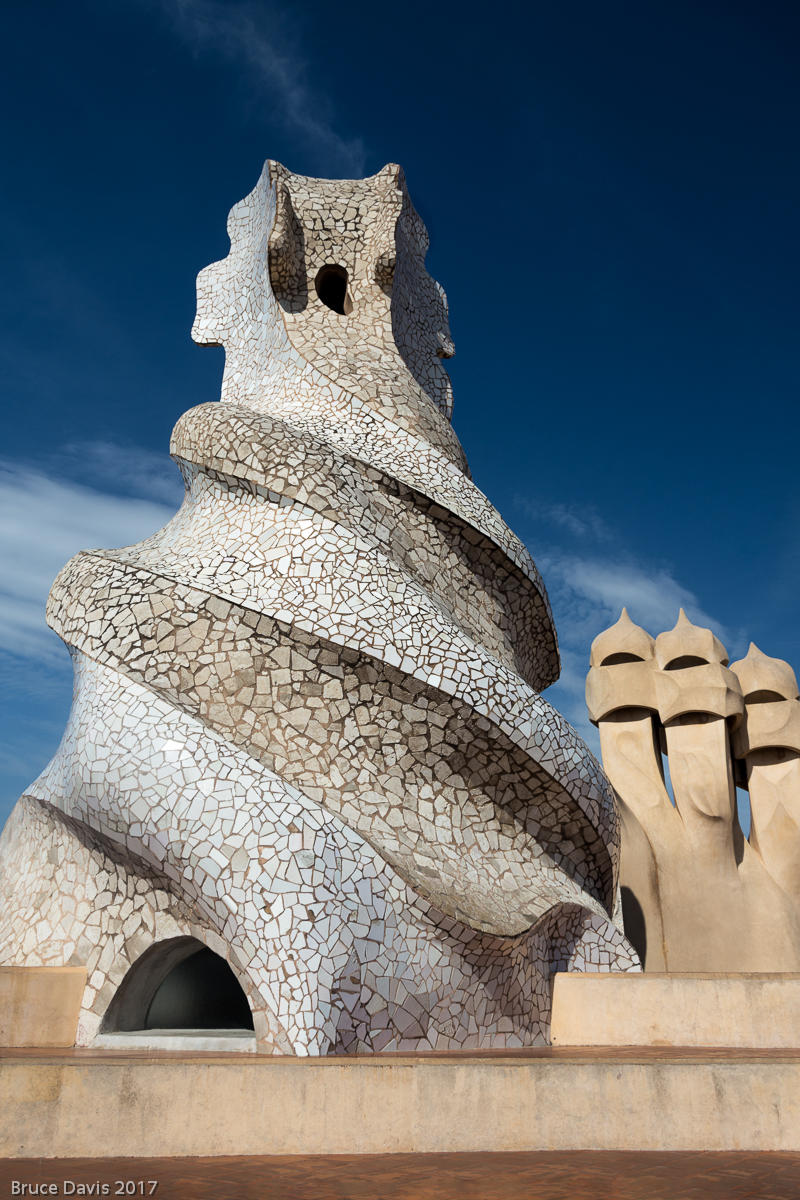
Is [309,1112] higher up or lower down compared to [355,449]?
lower down

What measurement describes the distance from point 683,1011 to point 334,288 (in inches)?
276

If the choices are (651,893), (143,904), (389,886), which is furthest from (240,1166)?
(651,893)

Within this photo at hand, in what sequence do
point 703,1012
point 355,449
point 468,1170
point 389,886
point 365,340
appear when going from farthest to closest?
1. point 365,340
2. point 355,449
3. point 703,1012
4. point 389,886
5. point 468,1170

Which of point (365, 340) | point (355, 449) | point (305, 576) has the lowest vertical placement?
point (305, 576)

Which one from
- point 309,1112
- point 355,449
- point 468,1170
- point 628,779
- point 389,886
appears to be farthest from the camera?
point 628,779

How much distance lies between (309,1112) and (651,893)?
9954 mm

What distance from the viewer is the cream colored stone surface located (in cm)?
1276

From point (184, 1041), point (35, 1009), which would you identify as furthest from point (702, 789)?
point (35, 1009)

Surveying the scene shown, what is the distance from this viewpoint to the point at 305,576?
6.42 meters

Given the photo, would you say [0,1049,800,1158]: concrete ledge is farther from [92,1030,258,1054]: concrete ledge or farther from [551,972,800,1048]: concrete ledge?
[551,972,800,1048]: concrete ledge

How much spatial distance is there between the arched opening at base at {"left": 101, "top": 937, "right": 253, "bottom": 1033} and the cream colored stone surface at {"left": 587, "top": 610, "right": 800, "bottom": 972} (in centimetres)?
684

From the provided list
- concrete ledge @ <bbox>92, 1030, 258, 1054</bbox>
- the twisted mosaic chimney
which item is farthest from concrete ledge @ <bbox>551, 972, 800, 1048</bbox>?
concrete ledge @ <bbox>92, 1030, 258, 1054</bbox>

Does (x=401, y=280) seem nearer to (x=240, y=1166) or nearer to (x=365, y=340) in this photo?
(x=365, y=340)

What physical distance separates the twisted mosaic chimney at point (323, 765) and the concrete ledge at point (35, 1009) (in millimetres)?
113
